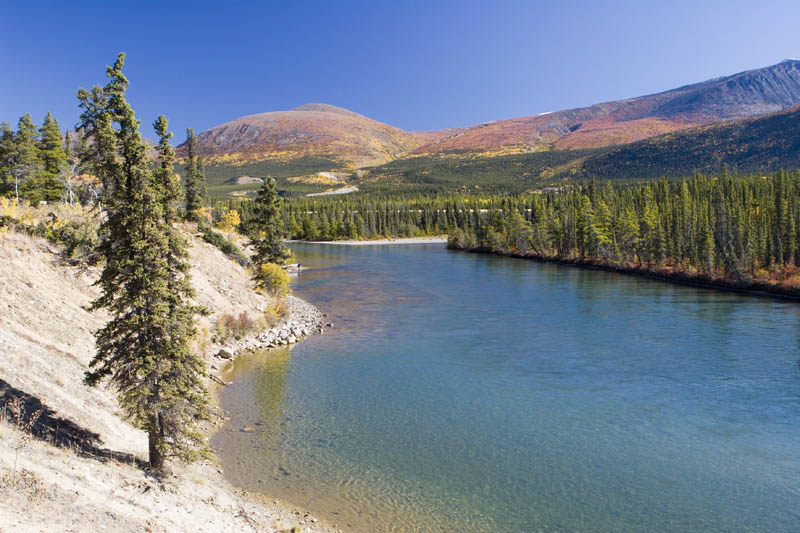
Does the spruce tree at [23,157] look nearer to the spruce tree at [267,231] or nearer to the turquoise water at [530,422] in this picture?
the spruce tree at [267,231]

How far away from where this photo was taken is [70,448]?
1534 centimetres

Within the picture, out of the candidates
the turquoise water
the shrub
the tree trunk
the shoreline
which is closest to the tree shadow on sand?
the tree trunk

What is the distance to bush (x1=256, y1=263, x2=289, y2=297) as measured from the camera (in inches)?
1945

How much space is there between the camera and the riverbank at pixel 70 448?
11.7 m

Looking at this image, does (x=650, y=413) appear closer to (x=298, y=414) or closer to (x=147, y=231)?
(x=298, y=414)

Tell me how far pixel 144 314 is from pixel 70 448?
4200mm

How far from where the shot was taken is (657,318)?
47031 mm

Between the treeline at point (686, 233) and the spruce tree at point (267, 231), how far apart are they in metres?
52.2

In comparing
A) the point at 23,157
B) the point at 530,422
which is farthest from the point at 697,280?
the point at 23,157

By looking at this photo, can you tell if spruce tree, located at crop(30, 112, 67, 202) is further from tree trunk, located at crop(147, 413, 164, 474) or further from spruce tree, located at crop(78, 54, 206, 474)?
tree trunk, located at crop(147, 413, 164, 474)

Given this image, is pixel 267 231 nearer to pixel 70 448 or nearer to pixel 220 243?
pixel 220 243

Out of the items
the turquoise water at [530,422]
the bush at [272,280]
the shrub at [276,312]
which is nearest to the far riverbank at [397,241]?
the bush at [272,280]

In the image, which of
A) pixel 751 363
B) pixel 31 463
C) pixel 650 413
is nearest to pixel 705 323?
pixel 751 363

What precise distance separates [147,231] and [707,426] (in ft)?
78.9
